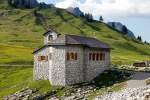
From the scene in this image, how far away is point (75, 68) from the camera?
9075 centimetres

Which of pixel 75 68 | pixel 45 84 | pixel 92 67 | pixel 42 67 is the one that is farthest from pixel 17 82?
pixel 92 67

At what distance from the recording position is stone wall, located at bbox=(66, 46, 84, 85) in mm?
88750

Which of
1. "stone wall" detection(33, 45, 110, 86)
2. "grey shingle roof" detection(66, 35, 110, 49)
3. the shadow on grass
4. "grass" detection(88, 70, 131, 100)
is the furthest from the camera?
"grey shingle roof" detection(66, 35, 110, 49)

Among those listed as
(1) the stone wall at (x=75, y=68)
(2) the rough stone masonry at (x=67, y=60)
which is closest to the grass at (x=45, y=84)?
(2) the rough stone masonry at (x=67, y=60)

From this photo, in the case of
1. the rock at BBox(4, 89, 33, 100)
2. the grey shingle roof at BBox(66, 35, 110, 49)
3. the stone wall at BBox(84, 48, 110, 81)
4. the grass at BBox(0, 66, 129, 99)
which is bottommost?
the rock at BBox(4, 89, 33, 100)

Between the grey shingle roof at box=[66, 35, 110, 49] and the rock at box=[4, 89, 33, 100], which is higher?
the grey shingle roof at box=[66, 35, 110, 49]

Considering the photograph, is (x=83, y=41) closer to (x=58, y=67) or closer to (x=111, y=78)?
(x=58, y=67)

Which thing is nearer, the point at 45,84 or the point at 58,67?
the point at 58,67

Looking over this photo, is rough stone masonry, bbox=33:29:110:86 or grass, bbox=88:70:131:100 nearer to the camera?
grass, bbox=88:70:131:100

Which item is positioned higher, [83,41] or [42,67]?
[83,41]

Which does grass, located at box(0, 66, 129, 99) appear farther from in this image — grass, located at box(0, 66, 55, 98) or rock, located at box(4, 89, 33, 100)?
rock, located at box(4, 89, 33, 100)

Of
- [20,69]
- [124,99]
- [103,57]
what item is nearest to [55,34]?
[103,57]

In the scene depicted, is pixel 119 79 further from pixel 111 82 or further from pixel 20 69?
pixel 20 69

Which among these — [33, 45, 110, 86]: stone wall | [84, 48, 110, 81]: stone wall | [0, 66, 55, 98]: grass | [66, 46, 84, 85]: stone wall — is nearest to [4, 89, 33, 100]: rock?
[0, 66, 55, 98]: grass
